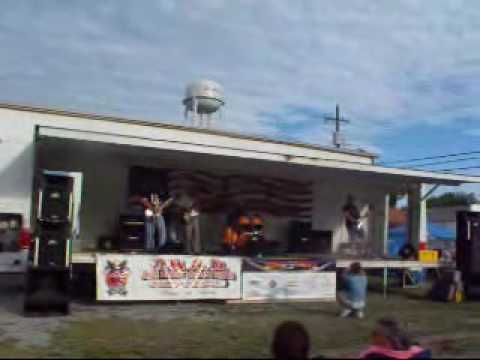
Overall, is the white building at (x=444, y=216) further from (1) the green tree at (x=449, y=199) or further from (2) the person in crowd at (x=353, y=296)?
(2) the person in crowd at (x=353, y=296)

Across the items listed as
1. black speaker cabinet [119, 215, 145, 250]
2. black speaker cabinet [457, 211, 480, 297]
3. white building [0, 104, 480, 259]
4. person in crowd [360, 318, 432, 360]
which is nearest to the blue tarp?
white building [0, 104, 480, 259]

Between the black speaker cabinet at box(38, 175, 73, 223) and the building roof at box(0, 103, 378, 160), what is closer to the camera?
the black speaker cabinet at box(38, 175, 73, 223)

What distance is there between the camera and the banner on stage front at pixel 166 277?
12.9m

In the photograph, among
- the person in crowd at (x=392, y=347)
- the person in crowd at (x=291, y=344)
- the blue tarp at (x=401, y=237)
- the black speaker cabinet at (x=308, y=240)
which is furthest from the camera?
the blue tarp at (x=401, y=237)

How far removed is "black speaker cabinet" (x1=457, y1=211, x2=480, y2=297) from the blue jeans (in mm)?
7915

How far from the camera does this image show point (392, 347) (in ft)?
18.4

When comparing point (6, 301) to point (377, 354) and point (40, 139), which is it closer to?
point (40, 139)

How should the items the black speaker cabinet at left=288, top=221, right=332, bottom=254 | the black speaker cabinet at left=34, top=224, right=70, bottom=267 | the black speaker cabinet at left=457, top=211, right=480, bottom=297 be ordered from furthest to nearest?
1. the black speaker cabinet at left=288, top=221, right=332, bottom=254
2. the black speaker cabinet at left=457, top=211, right=480, bottom=297
3. the black speaker cabinet at left=34, top=224, right=70, bottom=267

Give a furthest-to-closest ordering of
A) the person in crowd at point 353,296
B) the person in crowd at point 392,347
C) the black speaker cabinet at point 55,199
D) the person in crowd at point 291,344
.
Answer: the person in crowd at point 353,296 < the black speaker cabinet at point 55,199 < the person in crowd at point 392,347 < the person in crowd at point 291,344

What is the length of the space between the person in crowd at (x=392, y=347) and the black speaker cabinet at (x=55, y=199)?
25.7 ft

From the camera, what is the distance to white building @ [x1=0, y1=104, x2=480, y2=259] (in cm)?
1499

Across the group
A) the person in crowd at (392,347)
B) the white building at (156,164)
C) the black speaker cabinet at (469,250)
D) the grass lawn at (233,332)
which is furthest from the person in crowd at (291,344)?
the black speaker cabinet at (469,250)

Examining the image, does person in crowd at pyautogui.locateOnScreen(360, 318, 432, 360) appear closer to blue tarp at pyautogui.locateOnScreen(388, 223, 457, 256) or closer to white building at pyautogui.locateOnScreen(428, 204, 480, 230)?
blue tarp at pyautogui.locateOnScreen(388, 223, 457, 256)

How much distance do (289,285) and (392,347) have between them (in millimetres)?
9115
